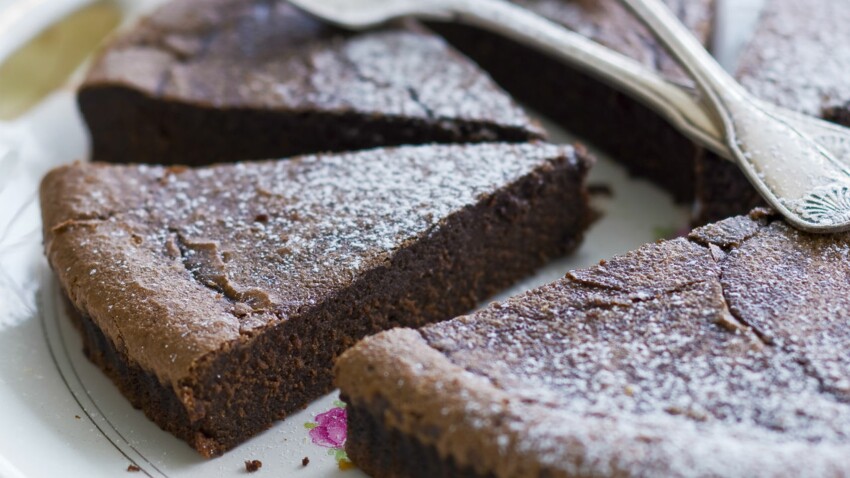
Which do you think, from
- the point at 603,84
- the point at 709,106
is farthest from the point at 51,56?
the point at 709,106

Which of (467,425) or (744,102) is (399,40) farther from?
(467,425)

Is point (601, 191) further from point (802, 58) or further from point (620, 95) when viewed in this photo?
point (802, 58)

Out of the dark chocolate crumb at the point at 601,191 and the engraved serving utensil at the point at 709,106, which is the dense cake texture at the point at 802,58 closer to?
the engraved serving utensil at the point at 709,106

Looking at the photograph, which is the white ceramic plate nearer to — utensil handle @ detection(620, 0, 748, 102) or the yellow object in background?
the yellow object in background

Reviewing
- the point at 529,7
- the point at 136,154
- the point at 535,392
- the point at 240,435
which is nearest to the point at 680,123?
the point at 529,7

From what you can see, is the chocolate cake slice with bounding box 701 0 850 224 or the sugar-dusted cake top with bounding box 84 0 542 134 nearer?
the chocolate cake slice with bounding box 701 0 850 224

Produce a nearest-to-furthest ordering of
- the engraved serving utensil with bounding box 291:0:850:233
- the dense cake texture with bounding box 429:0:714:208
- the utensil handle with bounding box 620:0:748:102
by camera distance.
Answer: the engraved serving utensil with bounding box 291:0:850:233
the utensil handle with bounding box 620:0:748:102
the dense cake texture with bounding box 429:0:714:208

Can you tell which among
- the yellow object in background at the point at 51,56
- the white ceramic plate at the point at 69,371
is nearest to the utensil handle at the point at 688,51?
the white ceramic plate at the point at 69,371

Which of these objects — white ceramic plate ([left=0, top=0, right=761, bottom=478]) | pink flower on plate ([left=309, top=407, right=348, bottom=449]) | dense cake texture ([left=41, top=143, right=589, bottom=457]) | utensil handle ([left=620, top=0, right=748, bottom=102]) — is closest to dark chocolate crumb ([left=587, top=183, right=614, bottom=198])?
white ceramic plate ([left=0, top=0, right=761, bottom=478])
